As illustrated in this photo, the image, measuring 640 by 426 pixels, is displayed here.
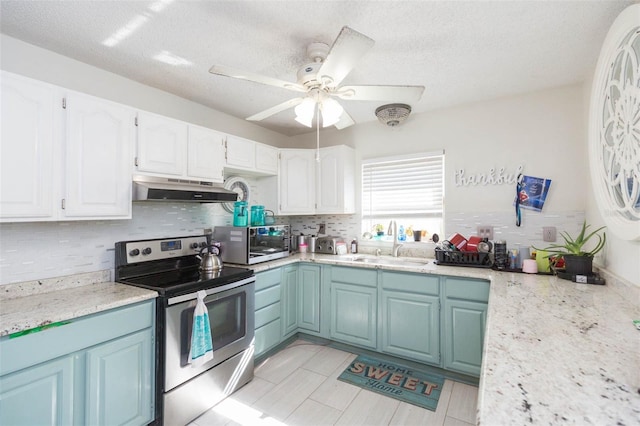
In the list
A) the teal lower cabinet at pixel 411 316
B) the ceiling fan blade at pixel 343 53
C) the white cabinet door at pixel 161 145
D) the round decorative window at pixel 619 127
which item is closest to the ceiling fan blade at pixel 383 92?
the ceiling fan blade at pixel 343 53

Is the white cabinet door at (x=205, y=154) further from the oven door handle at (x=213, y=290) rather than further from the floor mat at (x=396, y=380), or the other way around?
the floor mat at (x=396, y=380)

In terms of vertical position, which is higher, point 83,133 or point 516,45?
point 516,45

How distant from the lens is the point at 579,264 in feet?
6.12

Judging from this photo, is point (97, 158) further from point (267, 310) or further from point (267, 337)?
point (267, 337)

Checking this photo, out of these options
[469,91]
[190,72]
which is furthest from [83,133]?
[469,91]

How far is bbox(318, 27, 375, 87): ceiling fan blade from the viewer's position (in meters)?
1.18

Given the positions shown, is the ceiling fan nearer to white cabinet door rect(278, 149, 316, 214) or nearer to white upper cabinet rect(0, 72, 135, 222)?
white upper cabinet rect(0, 72, 135, 222)

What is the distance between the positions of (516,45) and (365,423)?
255cm

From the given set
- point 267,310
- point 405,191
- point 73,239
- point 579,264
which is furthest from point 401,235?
point 73,239

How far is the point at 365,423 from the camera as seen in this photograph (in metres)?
1.79

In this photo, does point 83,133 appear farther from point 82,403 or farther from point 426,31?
point 426,31

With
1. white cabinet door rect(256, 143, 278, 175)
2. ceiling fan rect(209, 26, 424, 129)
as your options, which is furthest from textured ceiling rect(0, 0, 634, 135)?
white cabinet door rect(256, 143, 278, 175)

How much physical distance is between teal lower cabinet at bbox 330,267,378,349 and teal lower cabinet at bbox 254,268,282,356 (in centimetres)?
52

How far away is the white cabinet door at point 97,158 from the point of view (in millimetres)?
1683
